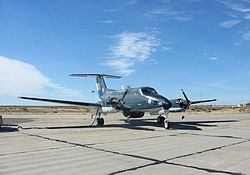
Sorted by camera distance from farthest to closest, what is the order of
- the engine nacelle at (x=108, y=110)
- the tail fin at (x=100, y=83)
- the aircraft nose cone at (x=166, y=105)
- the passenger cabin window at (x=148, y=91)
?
1. the tail fin at (x=100, y=83)
2. the engine nacelle at (x=108, y=110)
3. the passenger cabin window at (x=148, y=91)
4. the aircraft nose cone at (x=166, y=105)

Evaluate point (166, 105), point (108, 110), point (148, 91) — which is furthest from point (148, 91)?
point (108, 110)

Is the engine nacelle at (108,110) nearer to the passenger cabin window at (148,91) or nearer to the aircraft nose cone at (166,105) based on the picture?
the passenger cabin window at (148,91)

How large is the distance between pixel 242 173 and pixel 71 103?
875 inches

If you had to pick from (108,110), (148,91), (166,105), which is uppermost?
(148,91)

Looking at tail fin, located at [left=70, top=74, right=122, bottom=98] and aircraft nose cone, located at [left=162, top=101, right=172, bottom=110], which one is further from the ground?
tail fin, located at [left=70, top=74, right=122, bottom=98]

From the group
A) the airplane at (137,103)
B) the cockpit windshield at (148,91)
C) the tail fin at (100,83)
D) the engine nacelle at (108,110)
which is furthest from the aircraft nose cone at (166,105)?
the tail fin at (100,83)

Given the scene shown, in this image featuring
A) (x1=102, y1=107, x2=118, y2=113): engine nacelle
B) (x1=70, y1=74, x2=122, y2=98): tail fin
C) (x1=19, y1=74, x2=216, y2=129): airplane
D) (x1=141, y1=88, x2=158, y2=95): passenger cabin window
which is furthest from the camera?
(x1=70, y1=74, x2=122, y2=98): tail fin

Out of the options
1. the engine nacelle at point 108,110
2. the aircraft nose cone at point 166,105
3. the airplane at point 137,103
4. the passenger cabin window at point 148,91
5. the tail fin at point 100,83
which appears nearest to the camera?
the aircraft nose cone at point 166,105

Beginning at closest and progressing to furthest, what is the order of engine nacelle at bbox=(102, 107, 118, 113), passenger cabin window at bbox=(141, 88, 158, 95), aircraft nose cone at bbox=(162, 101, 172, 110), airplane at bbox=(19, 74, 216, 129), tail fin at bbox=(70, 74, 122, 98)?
aircraft nose cone at bbox=(162, 101, 172, 110)
airplane at bbox=(19, 74, 216, 129)
passenger cabin window at bbox=(141, 88, 158, 95)
engine nacelle at bbox=(102, 107, 118, 113)
tail fin at bbox=(70, 74, 122, 98)

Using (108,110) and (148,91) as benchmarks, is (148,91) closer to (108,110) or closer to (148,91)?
(148,91)

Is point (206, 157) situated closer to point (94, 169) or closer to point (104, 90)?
point (94, 169)

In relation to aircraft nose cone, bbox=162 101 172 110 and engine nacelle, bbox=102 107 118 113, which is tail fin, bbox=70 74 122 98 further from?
aircraft nose cone, bbox=162 101 172 110

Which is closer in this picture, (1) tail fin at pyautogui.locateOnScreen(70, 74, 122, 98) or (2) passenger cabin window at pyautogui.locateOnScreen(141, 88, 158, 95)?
(2) passenger cabin window at pyautogui.locateOnScreen(141, 88, 158, 95)

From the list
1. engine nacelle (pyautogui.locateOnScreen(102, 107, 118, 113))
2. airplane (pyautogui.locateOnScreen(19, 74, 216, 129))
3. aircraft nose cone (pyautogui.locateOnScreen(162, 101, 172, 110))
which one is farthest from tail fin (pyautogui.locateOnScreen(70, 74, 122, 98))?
aircraft nose cone (pyautogui.locateOnScreen(162, 101, 172, 110))
